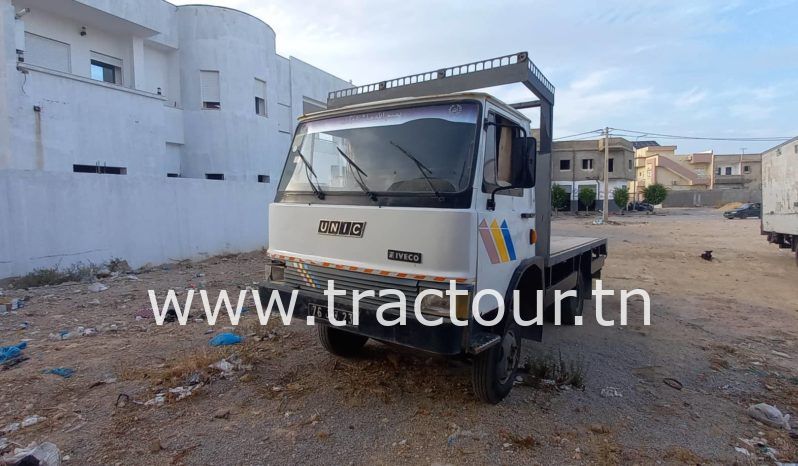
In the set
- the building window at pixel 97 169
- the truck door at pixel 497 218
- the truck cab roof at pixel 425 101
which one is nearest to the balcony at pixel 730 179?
the building window at pixel 97 169

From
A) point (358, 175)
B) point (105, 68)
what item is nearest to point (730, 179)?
point (105, 68)

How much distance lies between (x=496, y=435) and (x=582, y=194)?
42.6m

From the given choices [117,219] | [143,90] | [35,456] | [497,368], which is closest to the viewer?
[35,456]

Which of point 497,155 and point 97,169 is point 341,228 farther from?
point 97,169

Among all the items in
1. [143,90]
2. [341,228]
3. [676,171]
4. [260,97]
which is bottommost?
[341,228]

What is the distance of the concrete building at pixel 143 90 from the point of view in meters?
11.0

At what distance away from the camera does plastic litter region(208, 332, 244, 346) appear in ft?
17.0

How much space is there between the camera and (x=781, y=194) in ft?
38.2

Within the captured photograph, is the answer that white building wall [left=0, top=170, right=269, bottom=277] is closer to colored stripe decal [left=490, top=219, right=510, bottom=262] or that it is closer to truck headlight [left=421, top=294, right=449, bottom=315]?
truck headlight [left=421, top=294, right=449, bottom=315]

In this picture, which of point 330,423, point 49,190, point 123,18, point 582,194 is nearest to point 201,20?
point 123,18

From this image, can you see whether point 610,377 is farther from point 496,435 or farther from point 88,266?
point 88,266

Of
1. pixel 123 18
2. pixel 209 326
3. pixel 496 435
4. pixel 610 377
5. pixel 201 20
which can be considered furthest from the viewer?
pixel 201 20

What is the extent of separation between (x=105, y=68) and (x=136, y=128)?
244 centimetres

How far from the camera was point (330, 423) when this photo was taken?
3500 millimetres
